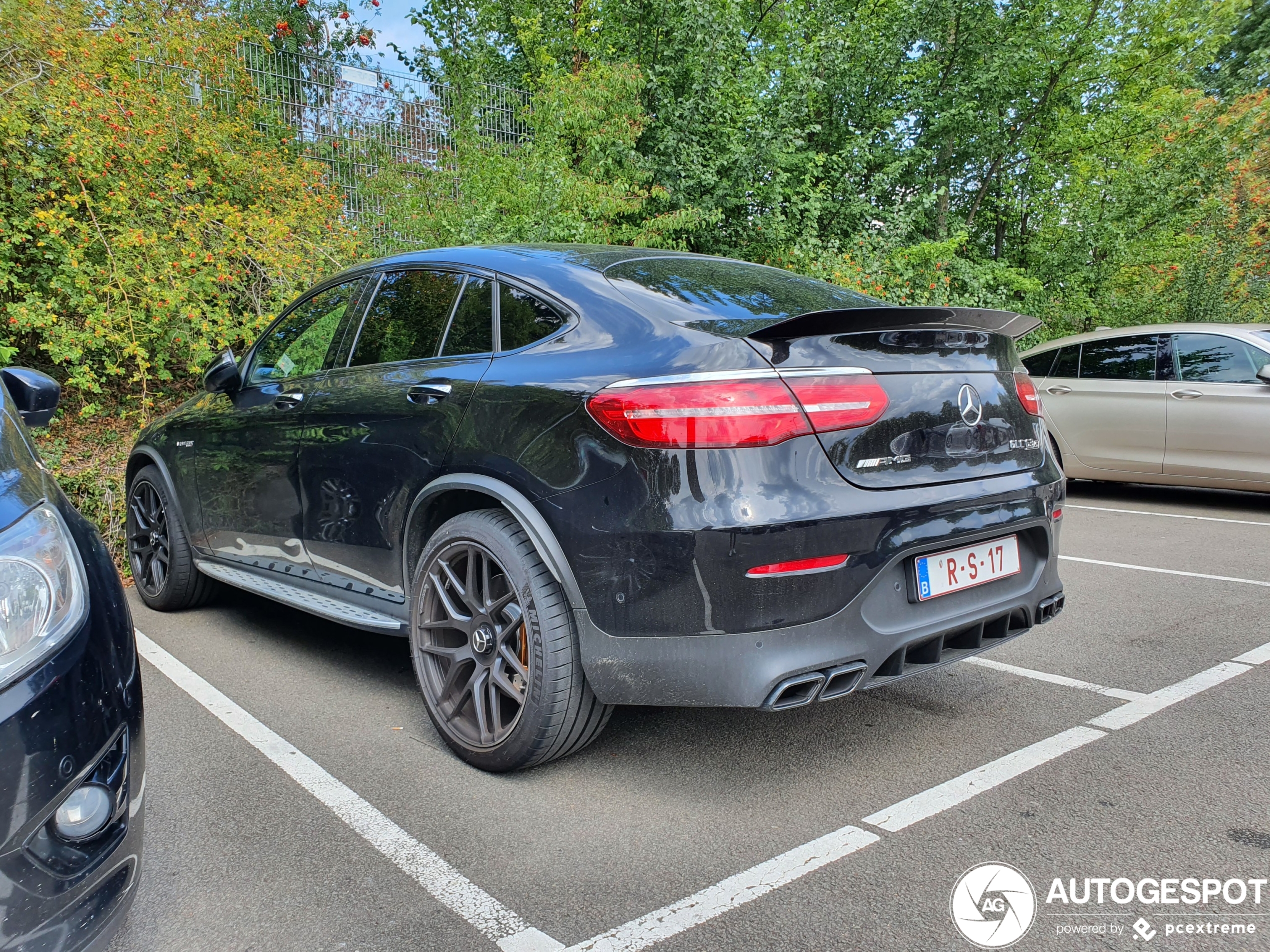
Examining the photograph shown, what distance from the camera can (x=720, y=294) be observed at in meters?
2.94

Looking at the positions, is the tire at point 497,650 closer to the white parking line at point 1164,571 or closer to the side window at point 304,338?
the side window at point 304,338

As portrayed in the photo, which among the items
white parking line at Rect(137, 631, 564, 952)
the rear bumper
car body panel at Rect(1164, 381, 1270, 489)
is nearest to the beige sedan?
car body panel at Rect(1164, 381, 1270, 489)

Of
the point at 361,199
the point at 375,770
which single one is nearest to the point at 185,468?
the point at 375,770

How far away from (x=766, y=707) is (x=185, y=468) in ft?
10.9

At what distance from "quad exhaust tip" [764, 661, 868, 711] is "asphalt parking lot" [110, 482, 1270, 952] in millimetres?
369

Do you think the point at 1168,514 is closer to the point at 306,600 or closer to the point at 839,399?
the point at 839,399

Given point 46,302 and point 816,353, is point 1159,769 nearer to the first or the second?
point 816,353

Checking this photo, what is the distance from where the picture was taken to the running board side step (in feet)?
10.7

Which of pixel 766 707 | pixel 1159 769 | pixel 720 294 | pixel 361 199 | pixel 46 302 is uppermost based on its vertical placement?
pixel 361 199

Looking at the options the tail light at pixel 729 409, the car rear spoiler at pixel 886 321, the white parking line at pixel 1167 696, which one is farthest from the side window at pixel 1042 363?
the tail light at pixel 729 409

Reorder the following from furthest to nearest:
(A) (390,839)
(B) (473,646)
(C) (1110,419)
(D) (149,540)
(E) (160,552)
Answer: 1. (C) (1110,419)
2. (D) (149,540)
3. (E) (160,552)
4. (B) (473,646)
5. (A) (390,839)

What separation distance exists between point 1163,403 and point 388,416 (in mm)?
7054

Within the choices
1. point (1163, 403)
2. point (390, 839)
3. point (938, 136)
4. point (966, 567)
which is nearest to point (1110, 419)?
point (1163, 403)

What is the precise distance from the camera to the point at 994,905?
2.13m
